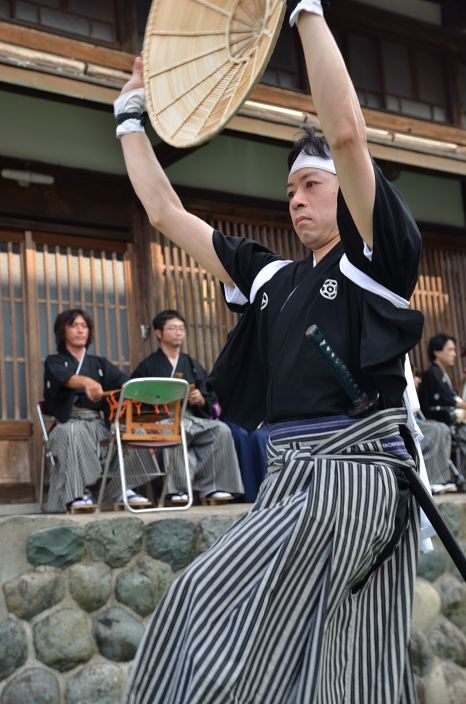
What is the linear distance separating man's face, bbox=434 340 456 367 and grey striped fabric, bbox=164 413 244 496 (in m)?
2.87

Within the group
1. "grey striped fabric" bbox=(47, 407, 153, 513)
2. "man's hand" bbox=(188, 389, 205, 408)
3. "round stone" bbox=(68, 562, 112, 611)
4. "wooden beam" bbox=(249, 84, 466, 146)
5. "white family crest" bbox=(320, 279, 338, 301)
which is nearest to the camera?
"white family crest" bbox=(320, 279, 338, 301)

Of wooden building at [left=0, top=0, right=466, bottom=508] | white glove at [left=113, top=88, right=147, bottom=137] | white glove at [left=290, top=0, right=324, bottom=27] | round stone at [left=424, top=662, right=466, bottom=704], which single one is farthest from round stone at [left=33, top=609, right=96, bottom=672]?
white glove at [left=290, top=0, right=324, bottom=27]

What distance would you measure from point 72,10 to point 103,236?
195 cm

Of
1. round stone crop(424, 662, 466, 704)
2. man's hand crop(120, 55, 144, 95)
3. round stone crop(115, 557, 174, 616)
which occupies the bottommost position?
round stone crop(424, 662, 466, 704)

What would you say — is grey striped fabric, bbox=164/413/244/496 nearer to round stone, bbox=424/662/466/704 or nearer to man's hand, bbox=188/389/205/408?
man's hand, bbox=188/389/205/408

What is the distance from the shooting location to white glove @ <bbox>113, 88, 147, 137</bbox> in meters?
3.39

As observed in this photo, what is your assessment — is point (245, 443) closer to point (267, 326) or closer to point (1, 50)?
point (1, 50)

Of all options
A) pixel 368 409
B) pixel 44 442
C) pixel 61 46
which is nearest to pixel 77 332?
pixel 44 442

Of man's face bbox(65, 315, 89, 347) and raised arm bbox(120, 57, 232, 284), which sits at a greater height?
man's face bbox(65, 315, 89, 347)

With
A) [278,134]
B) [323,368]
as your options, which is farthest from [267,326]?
[278,134]

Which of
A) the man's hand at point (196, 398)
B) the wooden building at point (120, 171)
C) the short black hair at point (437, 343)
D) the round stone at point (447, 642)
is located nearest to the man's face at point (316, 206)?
the wooden building at point (120, 171)

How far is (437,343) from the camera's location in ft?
33.0

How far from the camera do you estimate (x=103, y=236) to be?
29.5 feet

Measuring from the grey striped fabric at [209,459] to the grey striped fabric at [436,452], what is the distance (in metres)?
2.12
